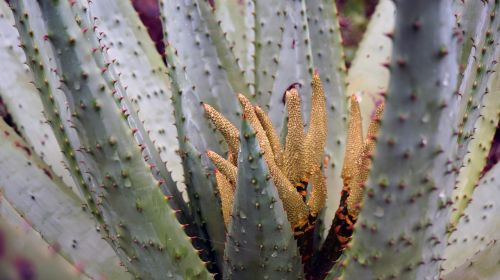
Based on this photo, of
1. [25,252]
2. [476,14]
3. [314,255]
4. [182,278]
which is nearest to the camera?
[25,252]

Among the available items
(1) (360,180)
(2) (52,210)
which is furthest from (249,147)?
(2) (52,210)

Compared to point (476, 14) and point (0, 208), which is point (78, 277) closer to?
point (0, 208)

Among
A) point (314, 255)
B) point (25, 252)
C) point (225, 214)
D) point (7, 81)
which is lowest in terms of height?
point (314, 255)

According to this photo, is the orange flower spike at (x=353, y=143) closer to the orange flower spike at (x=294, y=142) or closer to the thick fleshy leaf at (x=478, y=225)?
the orange flower spike at (x=294, y=142)

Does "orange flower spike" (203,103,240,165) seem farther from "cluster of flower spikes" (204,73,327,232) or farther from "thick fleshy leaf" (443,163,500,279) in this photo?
"thick fleshy leaf" (443,163,500,279)

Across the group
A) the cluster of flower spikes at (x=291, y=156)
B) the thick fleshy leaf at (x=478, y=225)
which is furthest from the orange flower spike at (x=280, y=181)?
the thick fleshy leaf at (x=478, y=225)

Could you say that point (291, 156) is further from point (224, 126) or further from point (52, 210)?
point (52, 210)

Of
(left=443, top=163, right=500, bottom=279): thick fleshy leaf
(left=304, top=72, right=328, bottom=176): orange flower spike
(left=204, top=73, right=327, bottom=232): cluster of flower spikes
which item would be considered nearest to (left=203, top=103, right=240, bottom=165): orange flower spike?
(left=204, top=73, right=327, bottom=232): cluster of flower spikes

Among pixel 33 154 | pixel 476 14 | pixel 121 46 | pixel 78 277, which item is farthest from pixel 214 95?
pixel 78 277

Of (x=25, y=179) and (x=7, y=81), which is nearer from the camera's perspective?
(x=25, y=179)
